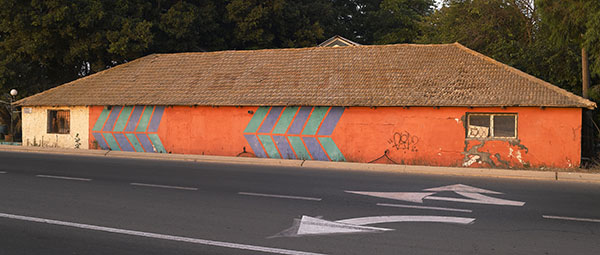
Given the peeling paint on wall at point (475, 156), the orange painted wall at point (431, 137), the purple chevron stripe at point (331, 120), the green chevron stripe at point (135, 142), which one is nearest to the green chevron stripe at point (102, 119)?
the green chevron stripe at point (135, 142)

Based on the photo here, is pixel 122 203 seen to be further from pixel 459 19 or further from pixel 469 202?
pixel 459 19

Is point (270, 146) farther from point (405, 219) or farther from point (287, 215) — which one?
point (405, 219)

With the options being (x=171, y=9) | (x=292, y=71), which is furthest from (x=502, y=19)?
(x=171, y=9)

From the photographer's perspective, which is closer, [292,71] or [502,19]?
[292,71]

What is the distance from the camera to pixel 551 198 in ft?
36.9

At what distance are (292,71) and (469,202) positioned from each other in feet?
45.8

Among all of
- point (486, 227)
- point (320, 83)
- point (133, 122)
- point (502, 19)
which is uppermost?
point (502, 19)

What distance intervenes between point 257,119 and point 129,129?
20.5 ft

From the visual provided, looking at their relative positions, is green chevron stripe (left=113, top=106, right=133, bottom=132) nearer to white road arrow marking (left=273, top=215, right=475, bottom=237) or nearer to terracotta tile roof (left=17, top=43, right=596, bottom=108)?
terracotta tile roof (left=17, top=43, right=596, bottom=108)

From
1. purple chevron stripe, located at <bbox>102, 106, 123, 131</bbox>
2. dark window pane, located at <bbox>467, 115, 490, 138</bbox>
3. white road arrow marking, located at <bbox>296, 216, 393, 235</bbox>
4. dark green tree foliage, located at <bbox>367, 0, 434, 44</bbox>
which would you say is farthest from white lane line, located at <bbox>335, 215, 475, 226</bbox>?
dark green tree foliage, located at <bbox>367, 0, 434, 44</bbox>

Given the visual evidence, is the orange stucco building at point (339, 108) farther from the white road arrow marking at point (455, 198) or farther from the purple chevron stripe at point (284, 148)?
the white road arrow marking at point (455, 198)

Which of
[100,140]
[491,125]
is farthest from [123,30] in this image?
[491,125]

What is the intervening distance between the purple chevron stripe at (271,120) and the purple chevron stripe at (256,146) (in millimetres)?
484

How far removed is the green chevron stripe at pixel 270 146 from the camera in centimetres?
2162
